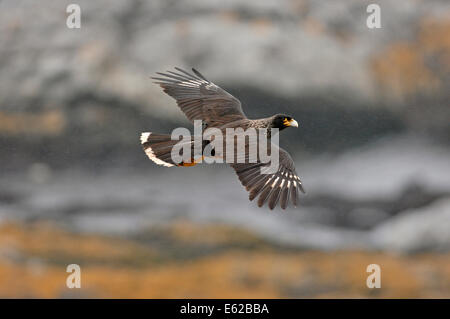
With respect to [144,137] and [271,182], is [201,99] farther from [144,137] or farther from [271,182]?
[271,182]

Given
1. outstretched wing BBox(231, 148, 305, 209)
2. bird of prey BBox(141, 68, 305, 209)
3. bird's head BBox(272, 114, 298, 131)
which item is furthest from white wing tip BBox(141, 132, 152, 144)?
bird's head BBox(272, 114, 298, 131)

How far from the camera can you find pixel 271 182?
33.6ft

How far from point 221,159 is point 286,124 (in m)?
1.68

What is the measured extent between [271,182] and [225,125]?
195 cm

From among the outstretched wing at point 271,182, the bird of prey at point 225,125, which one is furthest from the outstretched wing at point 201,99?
the outstretched wing at point 271,182

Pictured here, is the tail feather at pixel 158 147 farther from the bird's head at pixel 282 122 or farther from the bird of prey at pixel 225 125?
the bird's head at pixel 282 122

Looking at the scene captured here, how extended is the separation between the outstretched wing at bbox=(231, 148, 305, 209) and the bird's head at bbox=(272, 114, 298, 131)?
1.13m

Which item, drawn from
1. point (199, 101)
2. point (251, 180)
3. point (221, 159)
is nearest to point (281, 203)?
point (251, 180)

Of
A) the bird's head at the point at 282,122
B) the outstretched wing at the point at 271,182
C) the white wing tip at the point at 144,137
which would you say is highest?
the bird's head at the point at 282,122

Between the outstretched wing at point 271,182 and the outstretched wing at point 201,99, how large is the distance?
1849mm

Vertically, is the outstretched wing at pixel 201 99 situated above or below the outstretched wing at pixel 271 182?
above

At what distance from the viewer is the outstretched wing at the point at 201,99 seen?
12367 millimetres

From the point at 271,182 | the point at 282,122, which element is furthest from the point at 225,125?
the point at 271,182

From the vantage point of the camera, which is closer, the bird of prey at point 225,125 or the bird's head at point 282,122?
the bird of prey at point 225,125
